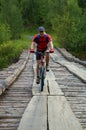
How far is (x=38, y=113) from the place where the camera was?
718 cm

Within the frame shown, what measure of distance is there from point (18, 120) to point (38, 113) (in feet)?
→ 1.67

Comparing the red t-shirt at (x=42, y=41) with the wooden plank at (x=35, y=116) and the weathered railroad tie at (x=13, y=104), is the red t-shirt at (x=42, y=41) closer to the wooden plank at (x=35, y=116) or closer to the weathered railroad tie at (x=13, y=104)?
the weathered railroad tie at (x=13, y=104)

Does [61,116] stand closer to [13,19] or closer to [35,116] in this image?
[35,116]

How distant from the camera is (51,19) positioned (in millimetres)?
72125

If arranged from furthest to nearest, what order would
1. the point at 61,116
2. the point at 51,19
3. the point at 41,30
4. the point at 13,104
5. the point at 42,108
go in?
the point at 51,19
the point at 41,30
the point at 13,104
the point at 42,108
the point at 61,116

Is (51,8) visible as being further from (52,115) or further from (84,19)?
(52,115)

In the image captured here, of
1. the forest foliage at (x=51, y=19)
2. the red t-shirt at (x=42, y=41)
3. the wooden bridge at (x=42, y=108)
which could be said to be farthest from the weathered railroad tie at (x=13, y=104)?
the forest foliage at (x=51, y=19)

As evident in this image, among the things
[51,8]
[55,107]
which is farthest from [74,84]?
[51,8]

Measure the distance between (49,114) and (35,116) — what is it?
0.87 ft

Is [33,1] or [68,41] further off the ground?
[33,1]

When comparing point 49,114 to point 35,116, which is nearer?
point 35,116

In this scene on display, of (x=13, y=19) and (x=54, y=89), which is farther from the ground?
(x=13, y=19)

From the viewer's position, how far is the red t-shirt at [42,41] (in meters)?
10.4

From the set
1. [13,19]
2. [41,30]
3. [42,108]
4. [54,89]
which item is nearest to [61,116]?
[42,108]
